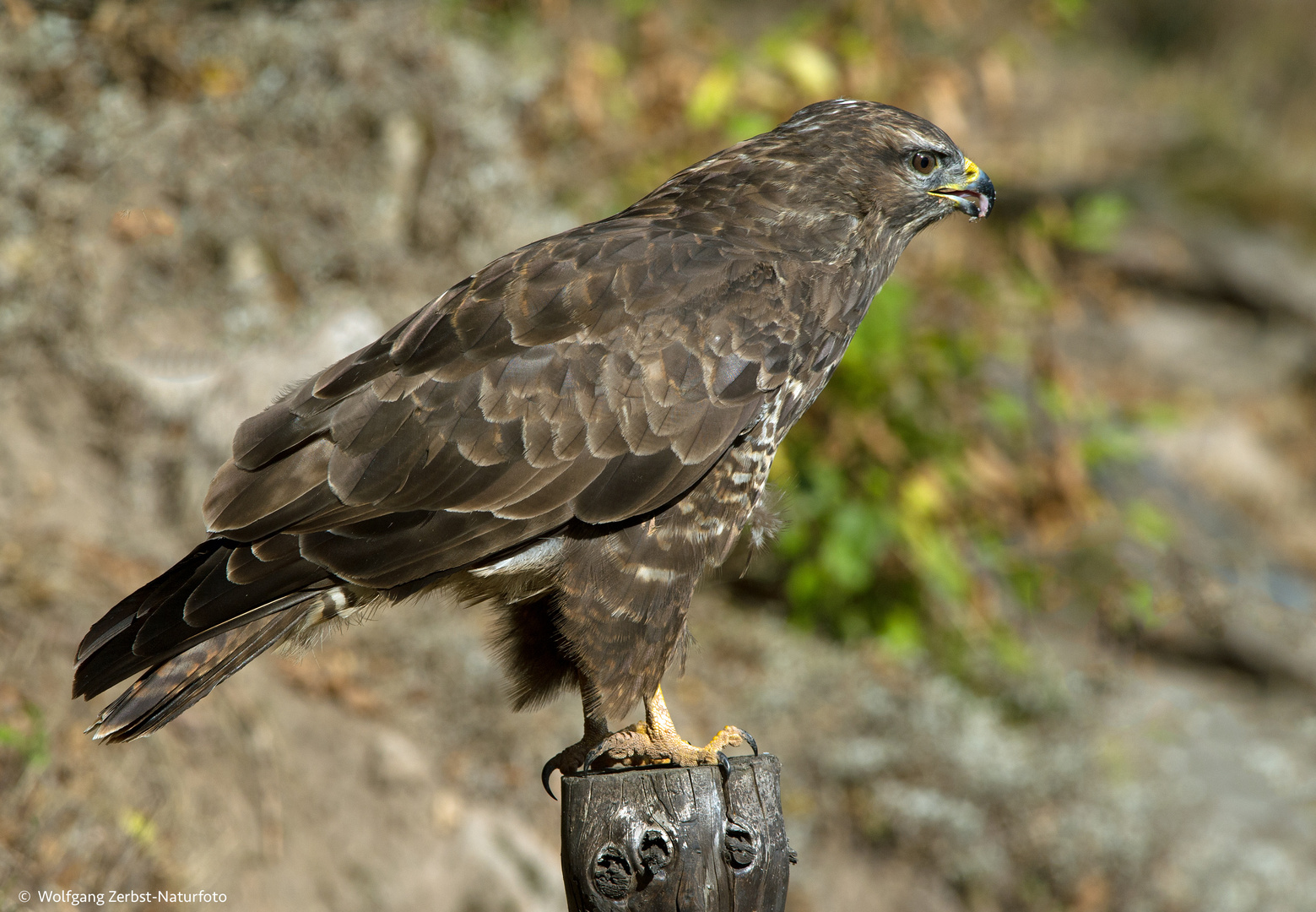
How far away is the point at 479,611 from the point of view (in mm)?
5562

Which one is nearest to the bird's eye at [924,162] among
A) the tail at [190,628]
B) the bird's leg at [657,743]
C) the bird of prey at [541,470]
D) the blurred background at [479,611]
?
the bird of prey at [541,470]

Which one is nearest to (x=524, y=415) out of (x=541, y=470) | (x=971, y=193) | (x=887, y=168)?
(x=541, y=470)

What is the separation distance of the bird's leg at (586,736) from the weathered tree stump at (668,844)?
1.18ft

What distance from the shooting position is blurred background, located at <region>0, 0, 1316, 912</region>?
15.0 feet

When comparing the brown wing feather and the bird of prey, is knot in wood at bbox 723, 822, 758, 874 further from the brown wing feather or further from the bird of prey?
the brown wing feather

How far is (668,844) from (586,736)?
2.15ft

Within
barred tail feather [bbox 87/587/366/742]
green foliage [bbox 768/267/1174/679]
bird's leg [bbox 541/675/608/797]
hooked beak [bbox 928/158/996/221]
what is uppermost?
hooked beak [bbox 928/158/996/221]

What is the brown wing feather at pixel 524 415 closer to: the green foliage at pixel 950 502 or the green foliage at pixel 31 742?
the green foliage at pixel 31 742

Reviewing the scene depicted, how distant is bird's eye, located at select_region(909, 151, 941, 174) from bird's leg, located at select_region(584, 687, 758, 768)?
4.93ft

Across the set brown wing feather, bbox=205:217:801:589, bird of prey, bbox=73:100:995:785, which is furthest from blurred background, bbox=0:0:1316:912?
brown wing feather, bbox=205:217:801:589

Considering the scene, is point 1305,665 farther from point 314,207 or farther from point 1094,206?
point 314,207

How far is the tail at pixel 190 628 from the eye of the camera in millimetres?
2344

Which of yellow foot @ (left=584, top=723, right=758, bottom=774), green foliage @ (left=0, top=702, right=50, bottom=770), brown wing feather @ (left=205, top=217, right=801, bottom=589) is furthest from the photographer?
green foliage @ (left=0, top=702, right=50, bottom=770)

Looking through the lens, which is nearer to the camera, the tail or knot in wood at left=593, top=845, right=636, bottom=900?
knot in wood at left=593, top=845, right=636, bottom=900
